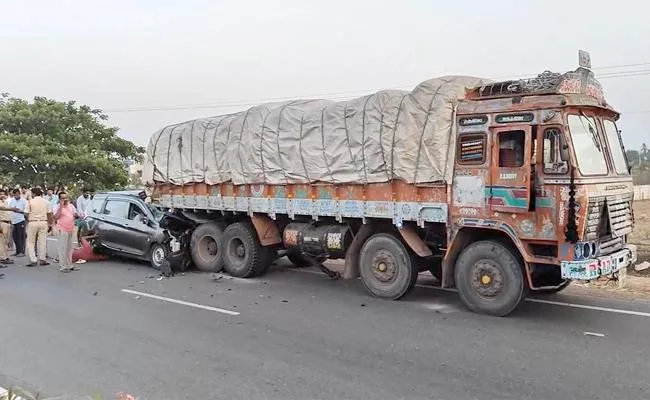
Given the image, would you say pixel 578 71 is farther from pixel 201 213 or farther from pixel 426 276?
pixel 201 213

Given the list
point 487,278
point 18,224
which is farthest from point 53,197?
point 487,278

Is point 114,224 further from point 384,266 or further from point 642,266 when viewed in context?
point 642,266

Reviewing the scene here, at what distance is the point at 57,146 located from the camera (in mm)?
24922

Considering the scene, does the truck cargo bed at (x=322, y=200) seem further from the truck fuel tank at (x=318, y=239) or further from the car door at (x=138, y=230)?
the car door at (x=138, y=230)

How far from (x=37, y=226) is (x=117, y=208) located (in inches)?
69.4

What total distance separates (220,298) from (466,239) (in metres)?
3.84

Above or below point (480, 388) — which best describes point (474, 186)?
above

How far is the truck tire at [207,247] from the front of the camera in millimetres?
11414

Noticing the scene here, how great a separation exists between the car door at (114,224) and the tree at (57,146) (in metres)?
12.7

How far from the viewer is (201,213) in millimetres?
12062

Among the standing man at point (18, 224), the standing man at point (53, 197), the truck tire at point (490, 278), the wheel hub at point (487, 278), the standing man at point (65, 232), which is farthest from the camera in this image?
the standing man at point (53, 197)

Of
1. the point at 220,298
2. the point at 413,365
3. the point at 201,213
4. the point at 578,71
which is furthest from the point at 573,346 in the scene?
the point at 201,213

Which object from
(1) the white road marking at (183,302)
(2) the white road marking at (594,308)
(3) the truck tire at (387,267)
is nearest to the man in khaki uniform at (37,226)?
(1) the white road marking at (183,302)

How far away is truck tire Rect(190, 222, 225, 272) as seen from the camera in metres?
11.4
